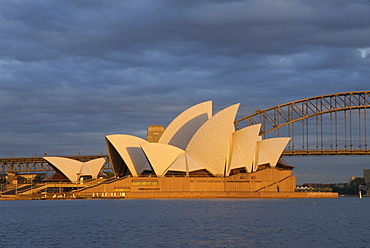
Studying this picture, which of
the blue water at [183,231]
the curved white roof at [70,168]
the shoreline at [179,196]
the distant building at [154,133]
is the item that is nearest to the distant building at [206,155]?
the shoreline at [179,196]

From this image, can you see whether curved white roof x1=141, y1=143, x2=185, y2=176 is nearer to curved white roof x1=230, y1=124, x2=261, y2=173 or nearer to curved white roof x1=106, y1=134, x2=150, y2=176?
curved white roof x1=106, y1=134, x2=150, y2=176

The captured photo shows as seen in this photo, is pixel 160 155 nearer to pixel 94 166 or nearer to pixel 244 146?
pixel 244 146

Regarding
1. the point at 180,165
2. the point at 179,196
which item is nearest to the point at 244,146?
the point at 180,165

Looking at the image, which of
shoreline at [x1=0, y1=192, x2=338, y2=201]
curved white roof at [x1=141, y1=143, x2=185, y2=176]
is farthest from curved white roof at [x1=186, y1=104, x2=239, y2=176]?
shoreline at [x1=0, y1=192, x2=338, y2=201]

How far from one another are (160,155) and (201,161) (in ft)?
27.0

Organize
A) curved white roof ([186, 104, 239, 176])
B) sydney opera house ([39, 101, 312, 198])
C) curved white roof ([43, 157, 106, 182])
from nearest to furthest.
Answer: curved white roof ([186, 104, 239, 176]), sydney opera house ([39, 101, 312, 198]), curved white roof ([43, 157, 106, 182])

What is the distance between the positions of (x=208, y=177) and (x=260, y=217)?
50.3 metres

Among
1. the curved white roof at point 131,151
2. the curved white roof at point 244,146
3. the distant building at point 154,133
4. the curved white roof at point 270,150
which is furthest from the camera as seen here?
the distant building at point 154,133

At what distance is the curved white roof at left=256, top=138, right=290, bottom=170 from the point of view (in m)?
116

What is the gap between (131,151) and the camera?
117 metres

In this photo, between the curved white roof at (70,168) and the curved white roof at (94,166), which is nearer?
the curved white roof at (70,168)

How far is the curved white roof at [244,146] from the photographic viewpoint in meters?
112

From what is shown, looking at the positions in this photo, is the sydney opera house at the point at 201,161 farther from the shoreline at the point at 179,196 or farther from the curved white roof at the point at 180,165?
the shoreline at the point at 179,196

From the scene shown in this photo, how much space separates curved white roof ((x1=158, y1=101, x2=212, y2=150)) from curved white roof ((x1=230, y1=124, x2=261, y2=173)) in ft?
25.4
